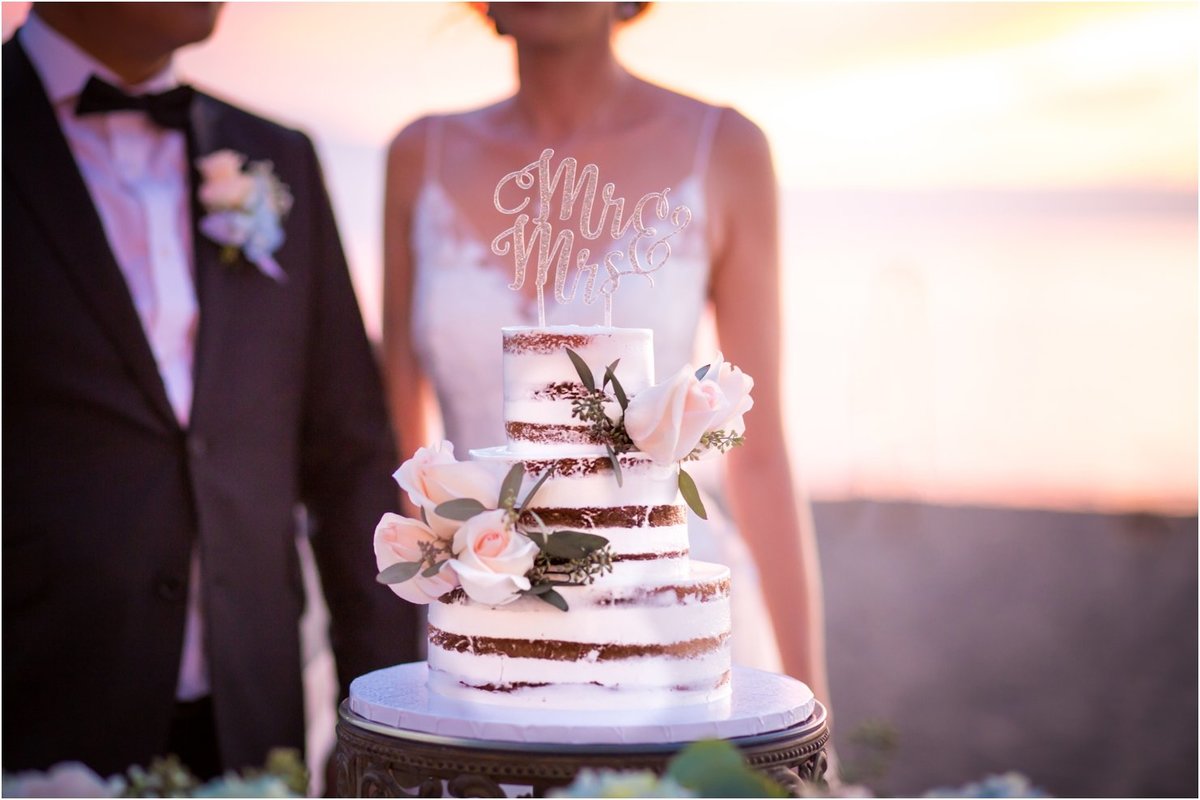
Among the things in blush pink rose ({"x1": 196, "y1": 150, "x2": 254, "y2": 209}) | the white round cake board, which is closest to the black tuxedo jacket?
blush pink rose ({"x1": 196, "y1": 150, "x2": 254, "y2": 209})

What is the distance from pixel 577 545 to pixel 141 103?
7.35ft

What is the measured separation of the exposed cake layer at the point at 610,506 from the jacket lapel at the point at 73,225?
152cm

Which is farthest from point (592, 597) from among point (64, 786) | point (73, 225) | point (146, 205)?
point (146, 205)

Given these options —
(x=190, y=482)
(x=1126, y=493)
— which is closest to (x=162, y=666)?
(x=190, y=482)

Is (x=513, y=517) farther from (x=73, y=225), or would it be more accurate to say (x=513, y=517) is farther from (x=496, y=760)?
(x=73, y=225)

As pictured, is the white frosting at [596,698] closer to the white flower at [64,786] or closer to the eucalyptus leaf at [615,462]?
the eucalyptus leaf at [615,462]

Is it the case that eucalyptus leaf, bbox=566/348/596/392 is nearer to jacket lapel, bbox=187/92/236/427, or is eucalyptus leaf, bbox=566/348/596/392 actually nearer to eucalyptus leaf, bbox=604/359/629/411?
eucalyptus leaf, bbox=604/359/629/411

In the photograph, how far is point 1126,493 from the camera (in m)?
14.9

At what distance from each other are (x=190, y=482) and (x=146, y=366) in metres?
0.32

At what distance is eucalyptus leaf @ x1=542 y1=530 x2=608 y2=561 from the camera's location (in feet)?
7.54

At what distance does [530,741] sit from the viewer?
2.12m

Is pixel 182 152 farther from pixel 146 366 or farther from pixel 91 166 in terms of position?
pixel 146 366

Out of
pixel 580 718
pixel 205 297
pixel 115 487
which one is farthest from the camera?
pixel 205 297

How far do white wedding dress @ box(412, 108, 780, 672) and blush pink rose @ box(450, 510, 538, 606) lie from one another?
1971mm
